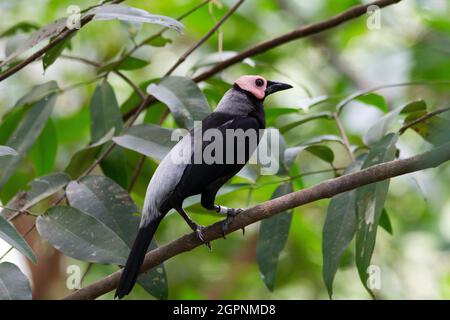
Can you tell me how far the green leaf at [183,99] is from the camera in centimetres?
256

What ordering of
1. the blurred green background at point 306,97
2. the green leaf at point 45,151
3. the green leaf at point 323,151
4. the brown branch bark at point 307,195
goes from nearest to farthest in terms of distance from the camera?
the brown branch bark at point 307,195
the green leaf at point 323,151
the green leaf at point 45,151
the blurred green background at point 306,97

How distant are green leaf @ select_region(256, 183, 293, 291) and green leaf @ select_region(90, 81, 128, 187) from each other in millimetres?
584

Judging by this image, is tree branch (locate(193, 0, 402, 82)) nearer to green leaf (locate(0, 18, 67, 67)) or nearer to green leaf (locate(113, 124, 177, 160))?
green leaf (locate(113, 124, 177, 160))

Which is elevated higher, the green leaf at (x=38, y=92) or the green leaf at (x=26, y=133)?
the green leaf at (x=38, y=92)

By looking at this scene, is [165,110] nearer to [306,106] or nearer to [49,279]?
[306,106]

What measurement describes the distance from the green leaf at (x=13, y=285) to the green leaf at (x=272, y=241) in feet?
3.05

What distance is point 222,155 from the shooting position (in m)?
2.50

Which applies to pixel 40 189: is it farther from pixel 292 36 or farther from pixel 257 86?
pixel 292 36

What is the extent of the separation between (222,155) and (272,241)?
0.42 meters

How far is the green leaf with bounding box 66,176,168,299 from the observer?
7.73ft

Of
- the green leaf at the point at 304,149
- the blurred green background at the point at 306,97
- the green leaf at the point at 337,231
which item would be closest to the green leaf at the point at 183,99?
the green leaf at the point at 304,149

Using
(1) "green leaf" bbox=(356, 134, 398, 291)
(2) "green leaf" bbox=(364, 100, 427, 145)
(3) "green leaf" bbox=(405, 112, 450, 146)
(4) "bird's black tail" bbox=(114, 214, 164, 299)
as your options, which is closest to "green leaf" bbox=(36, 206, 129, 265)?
(4) "bird's black tail" bbox=(114, 214, 164, 299)

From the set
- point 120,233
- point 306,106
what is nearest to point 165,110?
point 306,106

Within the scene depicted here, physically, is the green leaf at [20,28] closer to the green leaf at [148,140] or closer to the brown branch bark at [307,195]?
the green leaf at [148,140]
